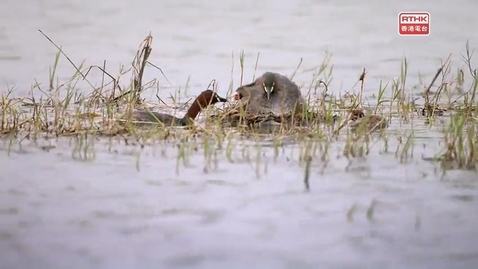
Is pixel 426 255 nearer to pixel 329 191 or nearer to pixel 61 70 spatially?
pixel 329 191

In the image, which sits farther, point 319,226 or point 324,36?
point 324,36

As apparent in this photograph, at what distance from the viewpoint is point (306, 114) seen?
5402mm

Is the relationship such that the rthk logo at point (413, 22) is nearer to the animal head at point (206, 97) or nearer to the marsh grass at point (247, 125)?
the marsh grass at point (247, 125)

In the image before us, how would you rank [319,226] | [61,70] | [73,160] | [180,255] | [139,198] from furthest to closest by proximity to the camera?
[61,70] → [73,160] → [139,198] → [319,226] → [180,255]

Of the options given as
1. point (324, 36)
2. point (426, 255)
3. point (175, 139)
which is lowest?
point (426, 255)

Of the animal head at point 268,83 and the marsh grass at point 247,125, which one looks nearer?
the marsh grass at point 247,125

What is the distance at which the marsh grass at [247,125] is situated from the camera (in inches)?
184

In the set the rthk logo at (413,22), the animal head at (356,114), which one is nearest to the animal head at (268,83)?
the animal head at (356,114)

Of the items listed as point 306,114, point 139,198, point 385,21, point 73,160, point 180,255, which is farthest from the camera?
point 385,21

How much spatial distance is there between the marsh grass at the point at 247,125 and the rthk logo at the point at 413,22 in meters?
0.31

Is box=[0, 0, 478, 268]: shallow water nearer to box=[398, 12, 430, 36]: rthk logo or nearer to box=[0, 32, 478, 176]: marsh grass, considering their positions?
box=[0, 32, 478, 176]: marsh grass

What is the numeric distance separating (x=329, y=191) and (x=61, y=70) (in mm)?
2945

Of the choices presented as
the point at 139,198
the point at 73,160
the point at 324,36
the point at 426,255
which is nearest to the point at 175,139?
the point at 73,160

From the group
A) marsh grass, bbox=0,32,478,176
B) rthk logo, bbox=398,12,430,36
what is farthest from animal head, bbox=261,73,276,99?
rthk logo, bbox=398,12,430,36
